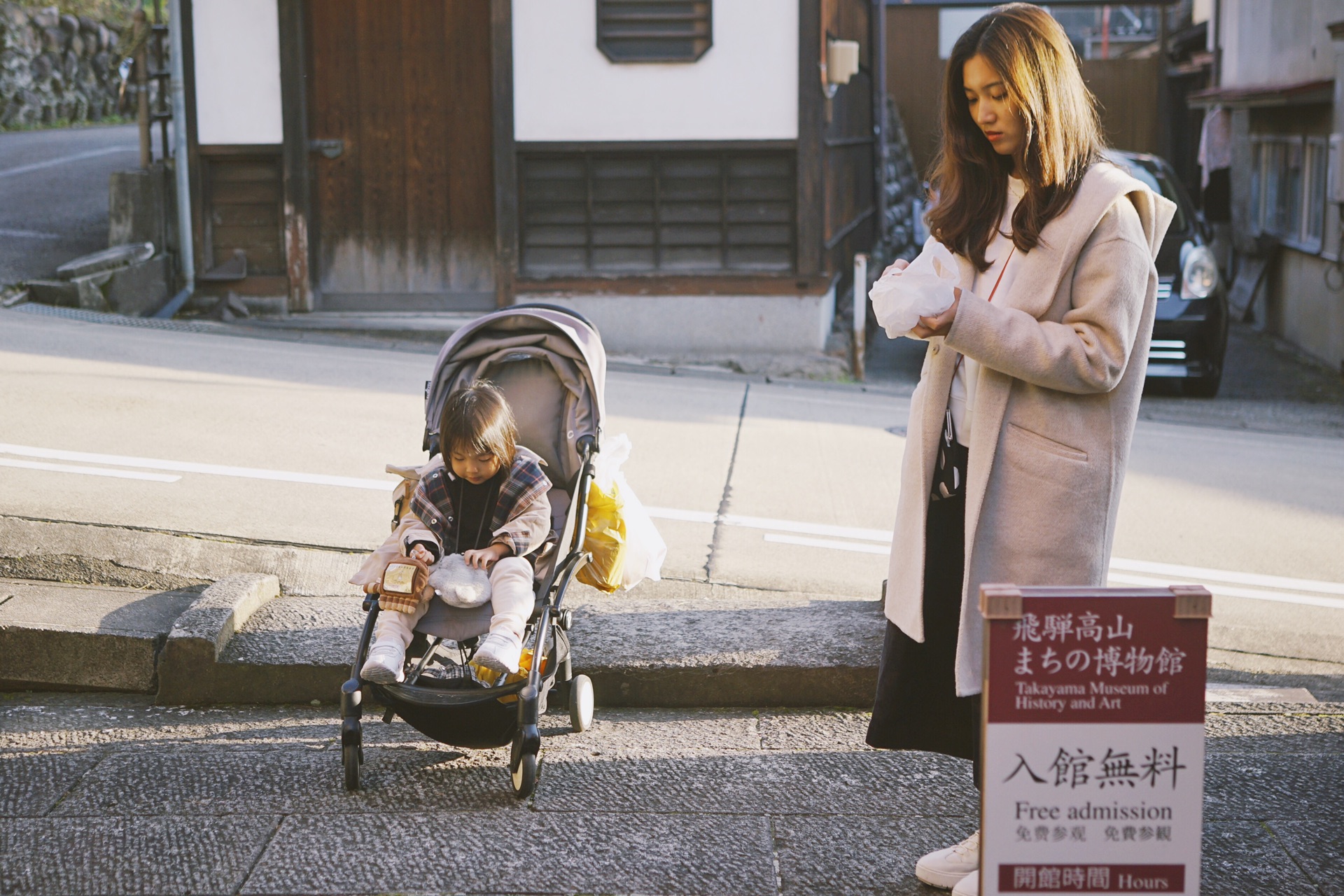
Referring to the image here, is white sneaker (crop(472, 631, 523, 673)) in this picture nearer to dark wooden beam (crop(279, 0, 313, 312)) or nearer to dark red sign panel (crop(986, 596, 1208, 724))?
dark red sign panel (crop(986, 596, 1208, 724))

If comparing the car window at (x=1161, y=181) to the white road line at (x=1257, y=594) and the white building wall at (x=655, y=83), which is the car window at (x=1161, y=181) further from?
the white road line at (x=1257, y=594)

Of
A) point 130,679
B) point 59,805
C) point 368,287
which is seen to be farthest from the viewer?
point 368,287

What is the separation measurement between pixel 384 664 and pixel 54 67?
2058 cm

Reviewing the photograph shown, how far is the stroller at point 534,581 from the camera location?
348 centimetres

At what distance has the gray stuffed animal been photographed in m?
3.64

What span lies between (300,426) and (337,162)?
16.2 feet

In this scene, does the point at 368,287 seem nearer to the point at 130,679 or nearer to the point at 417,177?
the point at 417,177

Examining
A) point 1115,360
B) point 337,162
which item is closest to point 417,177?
point 337,162

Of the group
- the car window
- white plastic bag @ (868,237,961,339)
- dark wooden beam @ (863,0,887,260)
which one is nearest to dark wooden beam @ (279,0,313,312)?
the car window

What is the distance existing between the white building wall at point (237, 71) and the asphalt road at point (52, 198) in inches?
73.3

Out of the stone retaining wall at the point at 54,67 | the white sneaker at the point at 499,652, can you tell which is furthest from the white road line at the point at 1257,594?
the stone retaining wall at the point at 54,67

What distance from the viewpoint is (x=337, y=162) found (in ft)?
37.5

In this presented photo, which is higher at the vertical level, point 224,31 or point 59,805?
point 224,31

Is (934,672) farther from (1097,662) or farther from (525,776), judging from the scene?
(525,776)
